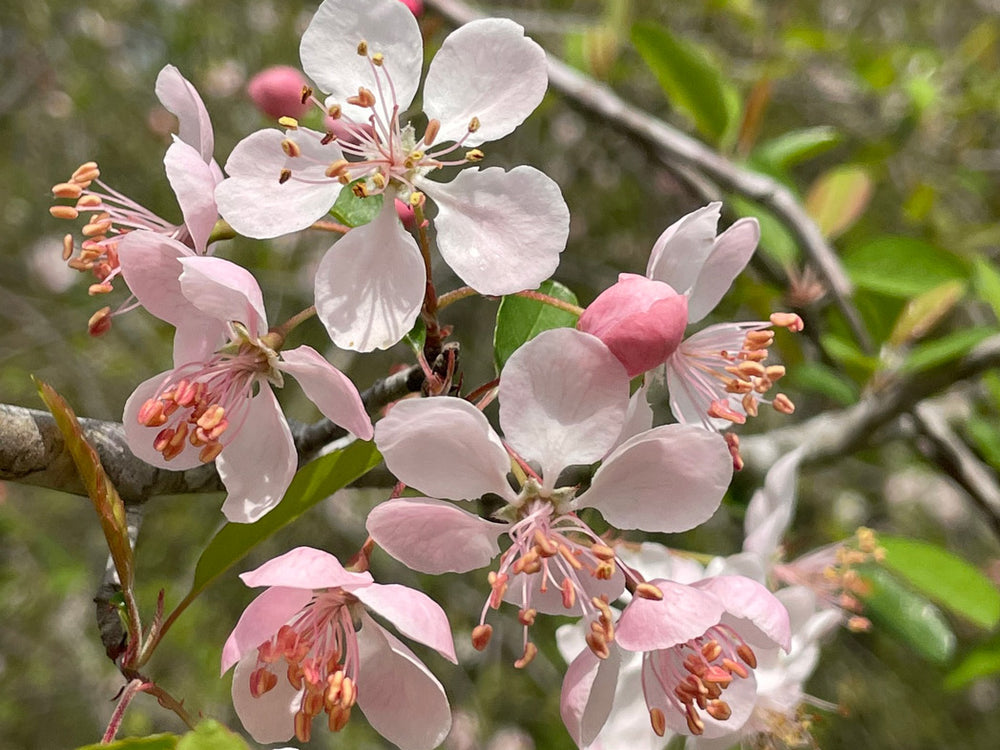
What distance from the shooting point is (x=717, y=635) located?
784mm

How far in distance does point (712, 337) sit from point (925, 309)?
708 mm

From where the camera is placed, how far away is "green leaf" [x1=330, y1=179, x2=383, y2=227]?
0.76 meters

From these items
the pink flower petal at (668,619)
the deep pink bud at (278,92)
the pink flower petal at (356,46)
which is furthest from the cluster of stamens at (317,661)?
the deep pink bud at (278,92)

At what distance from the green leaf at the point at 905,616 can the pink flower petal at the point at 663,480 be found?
0.75 m

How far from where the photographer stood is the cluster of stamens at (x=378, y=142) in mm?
716

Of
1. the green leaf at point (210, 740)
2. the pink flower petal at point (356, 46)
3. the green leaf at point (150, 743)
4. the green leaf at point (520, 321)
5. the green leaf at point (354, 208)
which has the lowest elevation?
the green leaf at point (150, 743)

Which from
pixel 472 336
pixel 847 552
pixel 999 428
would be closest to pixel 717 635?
pixel 847 552

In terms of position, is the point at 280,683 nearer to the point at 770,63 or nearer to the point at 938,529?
the point at 770,63

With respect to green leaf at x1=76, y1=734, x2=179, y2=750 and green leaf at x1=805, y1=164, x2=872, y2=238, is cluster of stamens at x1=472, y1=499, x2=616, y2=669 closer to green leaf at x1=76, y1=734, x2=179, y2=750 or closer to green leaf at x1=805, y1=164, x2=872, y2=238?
green leaf at x1=76, y1=734, x2=179, y2=750

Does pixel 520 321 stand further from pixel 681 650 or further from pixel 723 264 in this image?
pixel 681 650

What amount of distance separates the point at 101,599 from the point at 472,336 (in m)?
1.97

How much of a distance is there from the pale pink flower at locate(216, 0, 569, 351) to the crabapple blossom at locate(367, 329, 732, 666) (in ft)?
0.26

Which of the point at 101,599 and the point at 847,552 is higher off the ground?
the point at 101,599

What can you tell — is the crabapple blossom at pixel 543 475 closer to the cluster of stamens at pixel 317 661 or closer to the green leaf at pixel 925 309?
the cluster of stamens at pixel 317 661
